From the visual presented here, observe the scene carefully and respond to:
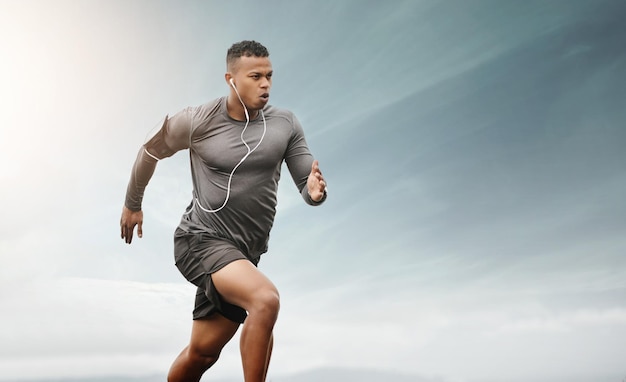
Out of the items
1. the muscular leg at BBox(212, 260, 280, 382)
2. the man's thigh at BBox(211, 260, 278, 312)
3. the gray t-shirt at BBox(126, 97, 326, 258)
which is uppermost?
the gray t-shirt at BBox(126, 97, 326, 258)

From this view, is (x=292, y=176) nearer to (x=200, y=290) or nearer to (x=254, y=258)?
(x=254, y=258)

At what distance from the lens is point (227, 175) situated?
540cm

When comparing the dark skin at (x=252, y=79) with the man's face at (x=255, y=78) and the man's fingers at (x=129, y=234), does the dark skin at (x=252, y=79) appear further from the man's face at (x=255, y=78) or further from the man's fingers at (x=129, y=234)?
the man's fingers at (x=129, y=234)

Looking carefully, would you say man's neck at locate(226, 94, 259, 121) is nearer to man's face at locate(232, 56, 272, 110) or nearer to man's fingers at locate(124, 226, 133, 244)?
man's face at locate(232, 56, 272, 110)

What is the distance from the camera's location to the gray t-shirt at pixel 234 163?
535 centimetres

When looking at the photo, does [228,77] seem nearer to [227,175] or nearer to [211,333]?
[227,175]

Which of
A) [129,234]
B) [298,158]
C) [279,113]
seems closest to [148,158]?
[129,234]

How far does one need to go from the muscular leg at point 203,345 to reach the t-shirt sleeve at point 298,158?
3.95ft

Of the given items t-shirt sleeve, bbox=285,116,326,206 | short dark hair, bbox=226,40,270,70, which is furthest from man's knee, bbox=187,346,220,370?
short dark hair, bbox=226,40,270,70

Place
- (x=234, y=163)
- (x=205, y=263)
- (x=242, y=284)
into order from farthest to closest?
1. (x=234, y=163)
2. (x=205, y=263)
3. (x=242, y=284)

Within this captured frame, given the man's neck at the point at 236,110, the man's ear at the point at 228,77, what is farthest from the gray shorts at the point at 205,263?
the man's ear at the point at 228,77

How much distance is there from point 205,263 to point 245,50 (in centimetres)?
160

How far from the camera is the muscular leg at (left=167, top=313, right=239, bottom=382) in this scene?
5.47 m

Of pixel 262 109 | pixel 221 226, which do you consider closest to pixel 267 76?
pixel 262 109
